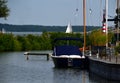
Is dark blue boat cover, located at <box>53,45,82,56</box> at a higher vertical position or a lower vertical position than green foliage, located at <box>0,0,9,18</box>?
lower

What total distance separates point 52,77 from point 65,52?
1591cm

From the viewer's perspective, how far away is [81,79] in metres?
74.0

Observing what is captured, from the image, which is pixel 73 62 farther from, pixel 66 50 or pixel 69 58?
pixel 66 50

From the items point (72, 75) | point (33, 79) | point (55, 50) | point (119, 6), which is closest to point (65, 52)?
point (55, 50)

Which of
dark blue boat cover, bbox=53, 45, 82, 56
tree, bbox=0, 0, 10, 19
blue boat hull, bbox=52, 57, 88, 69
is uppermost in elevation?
tree, bbox=0, 0, 10, 19

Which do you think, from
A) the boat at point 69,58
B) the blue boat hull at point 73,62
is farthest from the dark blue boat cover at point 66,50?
the blue boat hull at point 73,62

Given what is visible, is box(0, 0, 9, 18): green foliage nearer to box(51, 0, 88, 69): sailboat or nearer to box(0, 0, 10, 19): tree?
box(0, 0, 10, 19): tree

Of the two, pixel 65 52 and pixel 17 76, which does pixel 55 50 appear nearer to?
pixel 65 52

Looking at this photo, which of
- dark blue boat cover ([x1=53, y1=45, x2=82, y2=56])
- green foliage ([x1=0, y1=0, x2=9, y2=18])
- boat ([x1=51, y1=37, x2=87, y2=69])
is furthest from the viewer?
green foliage ([x1=0, y1=0, x2=9, y2=18])

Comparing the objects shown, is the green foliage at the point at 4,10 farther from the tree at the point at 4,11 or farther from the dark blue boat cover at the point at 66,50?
the dark blue boat cover at the point at 66,50

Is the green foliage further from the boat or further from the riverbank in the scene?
the riverbank

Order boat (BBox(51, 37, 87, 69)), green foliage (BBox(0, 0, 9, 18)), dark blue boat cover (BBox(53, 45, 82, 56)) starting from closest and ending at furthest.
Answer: boat (BBox(51, 37, 87, 69)) → dark blue boat cover (BBox(53, 45, 82, 56)) → green foliage (BBox(0, 0, 9, 18))

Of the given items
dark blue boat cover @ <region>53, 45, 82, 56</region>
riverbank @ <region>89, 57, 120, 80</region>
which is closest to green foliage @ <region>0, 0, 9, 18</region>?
dark blue boat cover @ <region>53, 45, 82, 56</region>

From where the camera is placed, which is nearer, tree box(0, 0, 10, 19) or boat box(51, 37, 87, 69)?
boat box(51, 37, 87, 69)
